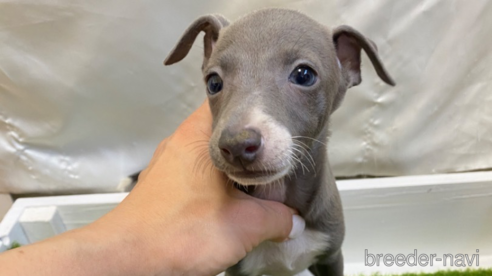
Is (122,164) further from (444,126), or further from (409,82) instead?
(444,126)

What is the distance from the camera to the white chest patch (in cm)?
144

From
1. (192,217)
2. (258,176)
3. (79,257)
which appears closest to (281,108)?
(258,176)

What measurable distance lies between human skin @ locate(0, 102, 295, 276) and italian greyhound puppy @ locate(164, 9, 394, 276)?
0.40ft

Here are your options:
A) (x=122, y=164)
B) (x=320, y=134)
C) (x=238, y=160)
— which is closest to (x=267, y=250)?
(x=320, y=134)

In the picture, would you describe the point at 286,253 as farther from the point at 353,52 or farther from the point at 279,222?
the point at 353,52

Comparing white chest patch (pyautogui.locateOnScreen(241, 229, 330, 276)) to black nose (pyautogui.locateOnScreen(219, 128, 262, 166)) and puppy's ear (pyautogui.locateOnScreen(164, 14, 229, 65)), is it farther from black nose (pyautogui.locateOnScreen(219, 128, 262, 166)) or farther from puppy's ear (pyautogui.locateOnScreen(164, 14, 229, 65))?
puppy's ear (pyautogui.locateOnScreen(164, 14, 229, 65))

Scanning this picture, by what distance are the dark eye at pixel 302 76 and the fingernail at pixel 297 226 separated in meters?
0.47

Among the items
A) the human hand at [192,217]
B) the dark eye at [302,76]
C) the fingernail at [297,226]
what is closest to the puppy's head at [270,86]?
the dark eye at [302,76]

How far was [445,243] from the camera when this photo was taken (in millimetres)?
2197

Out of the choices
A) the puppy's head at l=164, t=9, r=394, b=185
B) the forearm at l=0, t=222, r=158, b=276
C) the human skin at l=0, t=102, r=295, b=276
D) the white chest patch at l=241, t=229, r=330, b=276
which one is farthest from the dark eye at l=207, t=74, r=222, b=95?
the white chest patch at l=241, t=229, r=330, b=276

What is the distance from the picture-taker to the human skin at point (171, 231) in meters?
1.00

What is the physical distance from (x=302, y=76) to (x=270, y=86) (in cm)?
11

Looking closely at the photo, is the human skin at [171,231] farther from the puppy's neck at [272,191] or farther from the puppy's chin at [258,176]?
the puppy's chin at [258,176]

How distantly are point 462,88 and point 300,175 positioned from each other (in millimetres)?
1236
